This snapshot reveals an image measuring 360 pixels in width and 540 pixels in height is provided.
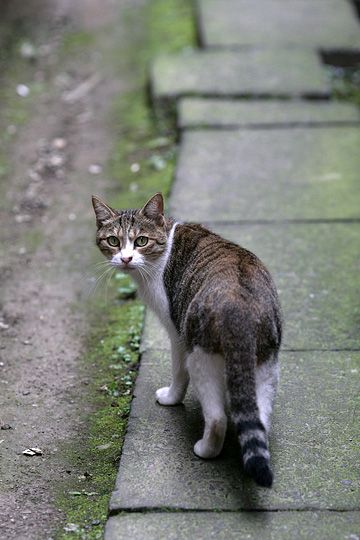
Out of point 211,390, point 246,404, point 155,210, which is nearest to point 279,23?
point 155,210

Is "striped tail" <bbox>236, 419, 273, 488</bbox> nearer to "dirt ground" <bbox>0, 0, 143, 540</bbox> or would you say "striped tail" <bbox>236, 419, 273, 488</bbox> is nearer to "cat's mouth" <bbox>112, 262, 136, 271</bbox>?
"dirt ground" <bbox>0, 0, 143, 540</bbox>

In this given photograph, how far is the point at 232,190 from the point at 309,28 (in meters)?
3.40

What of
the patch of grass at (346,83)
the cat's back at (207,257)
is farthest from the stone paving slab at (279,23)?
the cat's back at (207,257)

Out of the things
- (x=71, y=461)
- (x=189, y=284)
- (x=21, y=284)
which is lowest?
(x=21, y=284)

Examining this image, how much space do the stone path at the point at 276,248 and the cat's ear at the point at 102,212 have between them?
799 millimetres

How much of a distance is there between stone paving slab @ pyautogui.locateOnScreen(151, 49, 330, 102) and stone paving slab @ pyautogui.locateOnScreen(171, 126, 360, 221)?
0.70m

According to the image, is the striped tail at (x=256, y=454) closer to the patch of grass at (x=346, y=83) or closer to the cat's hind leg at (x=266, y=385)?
the cat's hind leg at (x=266, y=385)

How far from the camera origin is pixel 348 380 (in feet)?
13.4

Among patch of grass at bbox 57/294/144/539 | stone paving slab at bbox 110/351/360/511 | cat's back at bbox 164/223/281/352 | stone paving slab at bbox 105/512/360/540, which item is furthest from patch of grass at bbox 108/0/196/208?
stone paving slab at bbox 105/512/360/540

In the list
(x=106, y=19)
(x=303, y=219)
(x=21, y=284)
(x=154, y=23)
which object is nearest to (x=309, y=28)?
(x=154, y=23)

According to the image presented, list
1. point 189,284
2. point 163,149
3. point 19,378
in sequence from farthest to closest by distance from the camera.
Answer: point 163,149, point 19,378, point 189,284

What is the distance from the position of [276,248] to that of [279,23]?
174 inches

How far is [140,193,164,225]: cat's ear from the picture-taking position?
392 cm

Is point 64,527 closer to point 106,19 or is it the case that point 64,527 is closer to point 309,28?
point 309,28
